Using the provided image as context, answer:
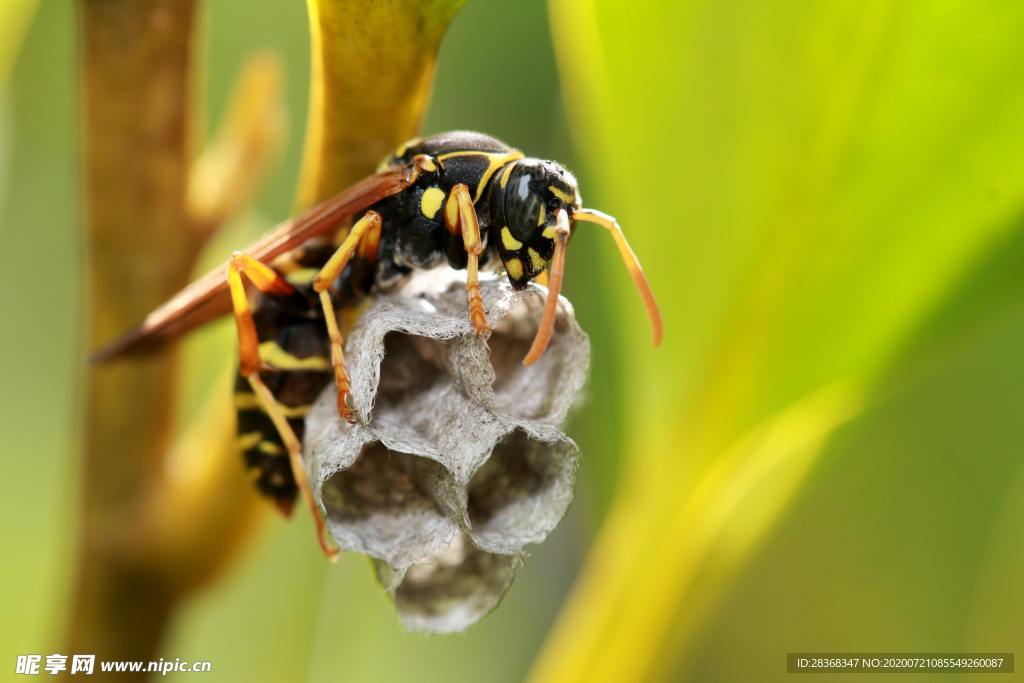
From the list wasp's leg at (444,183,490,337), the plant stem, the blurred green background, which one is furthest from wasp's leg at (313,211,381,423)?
the blurred green background

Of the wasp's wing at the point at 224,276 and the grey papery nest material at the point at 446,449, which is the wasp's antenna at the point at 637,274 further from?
the wasp's wing at the point at 224,276

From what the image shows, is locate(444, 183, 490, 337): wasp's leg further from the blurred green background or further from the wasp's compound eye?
the blurred green background

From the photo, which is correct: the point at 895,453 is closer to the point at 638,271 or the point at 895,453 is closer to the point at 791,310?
the point at 791,310

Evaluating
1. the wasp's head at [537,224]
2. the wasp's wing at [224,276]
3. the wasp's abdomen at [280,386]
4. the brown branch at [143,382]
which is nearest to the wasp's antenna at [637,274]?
the wasp's head at [537,224]

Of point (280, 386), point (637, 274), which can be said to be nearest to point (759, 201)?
point (637, 274)

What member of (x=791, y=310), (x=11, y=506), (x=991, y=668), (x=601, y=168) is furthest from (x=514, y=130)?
(x=991, y=668)

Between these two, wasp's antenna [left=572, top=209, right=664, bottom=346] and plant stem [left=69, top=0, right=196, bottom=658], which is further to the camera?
wasp's antenna [left=572, top=209, right=664, bottom=346]

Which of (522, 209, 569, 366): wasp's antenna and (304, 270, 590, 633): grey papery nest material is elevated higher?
(522, 209, 569, 366): wasp's antenna
